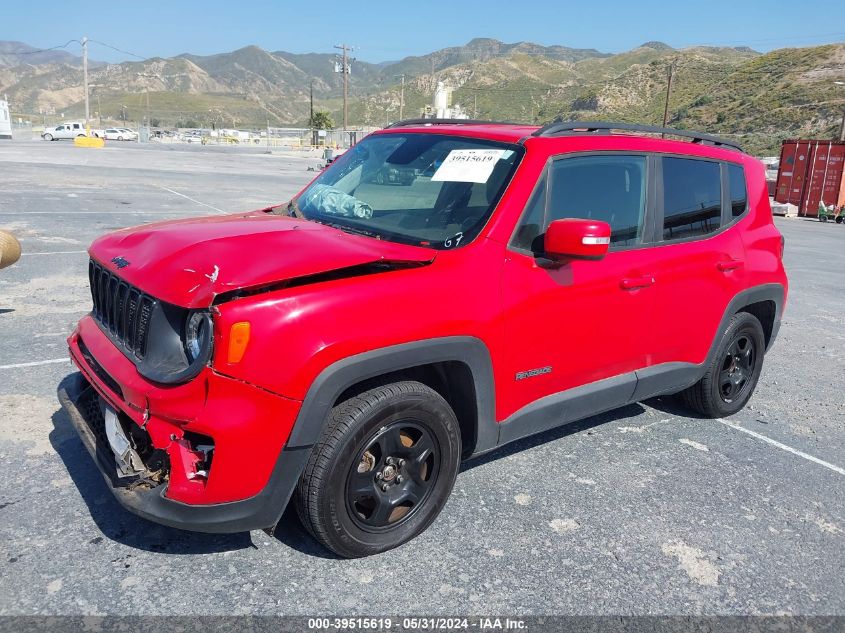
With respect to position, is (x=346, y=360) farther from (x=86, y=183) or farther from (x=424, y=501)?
(x=86, y=183)

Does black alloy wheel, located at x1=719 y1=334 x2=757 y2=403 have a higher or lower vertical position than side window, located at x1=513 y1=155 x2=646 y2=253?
lower

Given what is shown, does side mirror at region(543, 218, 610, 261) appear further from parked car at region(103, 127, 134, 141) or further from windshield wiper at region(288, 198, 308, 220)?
parked car at region(103, 127, 134, 141)

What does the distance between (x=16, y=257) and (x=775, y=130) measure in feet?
209

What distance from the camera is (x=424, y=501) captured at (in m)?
3.01

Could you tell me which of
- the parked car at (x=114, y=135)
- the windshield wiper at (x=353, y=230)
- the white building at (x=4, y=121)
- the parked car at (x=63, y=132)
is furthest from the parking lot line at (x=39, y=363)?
the parked car at (x=114, y=135)

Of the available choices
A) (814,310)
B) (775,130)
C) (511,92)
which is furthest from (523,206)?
(511,92)

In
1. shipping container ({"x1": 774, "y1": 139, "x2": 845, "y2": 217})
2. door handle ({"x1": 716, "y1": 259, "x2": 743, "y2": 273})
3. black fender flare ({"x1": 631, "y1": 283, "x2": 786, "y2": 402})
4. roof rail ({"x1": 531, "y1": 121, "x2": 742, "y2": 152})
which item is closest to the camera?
roof rail ({"x1": 531, "y1": 121, "x2": 742, "y2": 152})

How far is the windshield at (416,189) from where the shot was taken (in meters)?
3.19

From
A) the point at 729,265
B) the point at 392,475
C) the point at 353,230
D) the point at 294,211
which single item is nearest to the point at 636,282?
the point at 729,265

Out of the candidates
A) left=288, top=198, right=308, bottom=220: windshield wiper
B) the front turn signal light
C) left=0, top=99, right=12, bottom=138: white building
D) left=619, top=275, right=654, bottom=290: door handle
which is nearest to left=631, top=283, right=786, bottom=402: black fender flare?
left=619, top=275, right=654, bottom=290: door handle

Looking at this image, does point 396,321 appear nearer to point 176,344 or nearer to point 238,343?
point 238,343

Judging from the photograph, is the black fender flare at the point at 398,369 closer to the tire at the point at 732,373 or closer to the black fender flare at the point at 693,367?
the black fender flare at the point at 693,367

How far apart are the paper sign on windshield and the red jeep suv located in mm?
16

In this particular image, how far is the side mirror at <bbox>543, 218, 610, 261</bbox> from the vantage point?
117 inches
